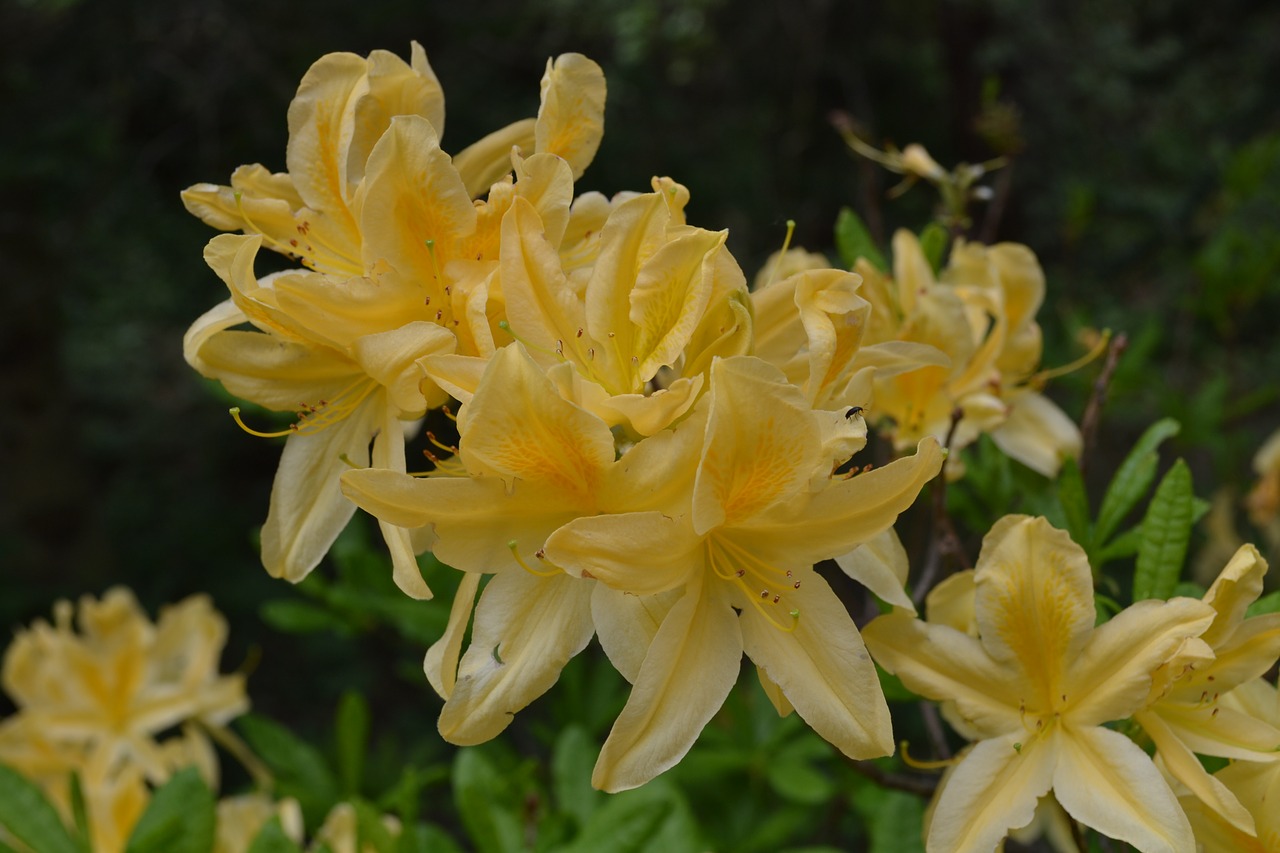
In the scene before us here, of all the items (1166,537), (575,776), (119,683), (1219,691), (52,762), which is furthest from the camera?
(119,683)

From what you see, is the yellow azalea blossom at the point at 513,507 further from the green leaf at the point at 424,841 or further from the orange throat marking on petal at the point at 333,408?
the green leaf at the point at 424,841

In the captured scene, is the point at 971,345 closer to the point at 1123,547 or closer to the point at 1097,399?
the point at 1097,399

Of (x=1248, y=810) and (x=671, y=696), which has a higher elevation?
(x=671, y=696)

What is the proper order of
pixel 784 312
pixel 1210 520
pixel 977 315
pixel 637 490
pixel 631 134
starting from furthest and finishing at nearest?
pixel 631 134
pixel 1210 520
pixel 977 315
pixel 784 312
pixel 637 490

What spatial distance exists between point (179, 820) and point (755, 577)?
867 millimetres

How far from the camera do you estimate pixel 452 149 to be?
372 centimetres

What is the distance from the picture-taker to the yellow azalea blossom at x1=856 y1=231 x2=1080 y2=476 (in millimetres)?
1335

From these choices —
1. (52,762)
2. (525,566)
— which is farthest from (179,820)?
(52,762)

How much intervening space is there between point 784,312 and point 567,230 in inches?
9.6

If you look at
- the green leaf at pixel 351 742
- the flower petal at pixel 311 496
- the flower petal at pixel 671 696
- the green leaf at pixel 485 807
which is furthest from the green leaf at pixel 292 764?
the flower petal at pixel 671 696

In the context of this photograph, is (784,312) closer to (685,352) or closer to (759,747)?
(685,352)

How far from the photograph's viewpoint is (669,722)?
85cm

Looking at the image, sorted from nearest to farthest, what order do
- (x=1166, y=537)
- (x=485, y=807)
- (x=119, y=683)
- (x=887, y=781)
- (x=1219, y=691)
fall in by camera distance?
(x=1219, y=691) → (x=1166, y=537) → (x=887, y=781) → (x=485, y=807) → (x=119, y=683)

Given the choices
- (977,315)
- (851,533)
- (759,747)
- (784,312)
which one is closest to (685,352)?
(784,312)
